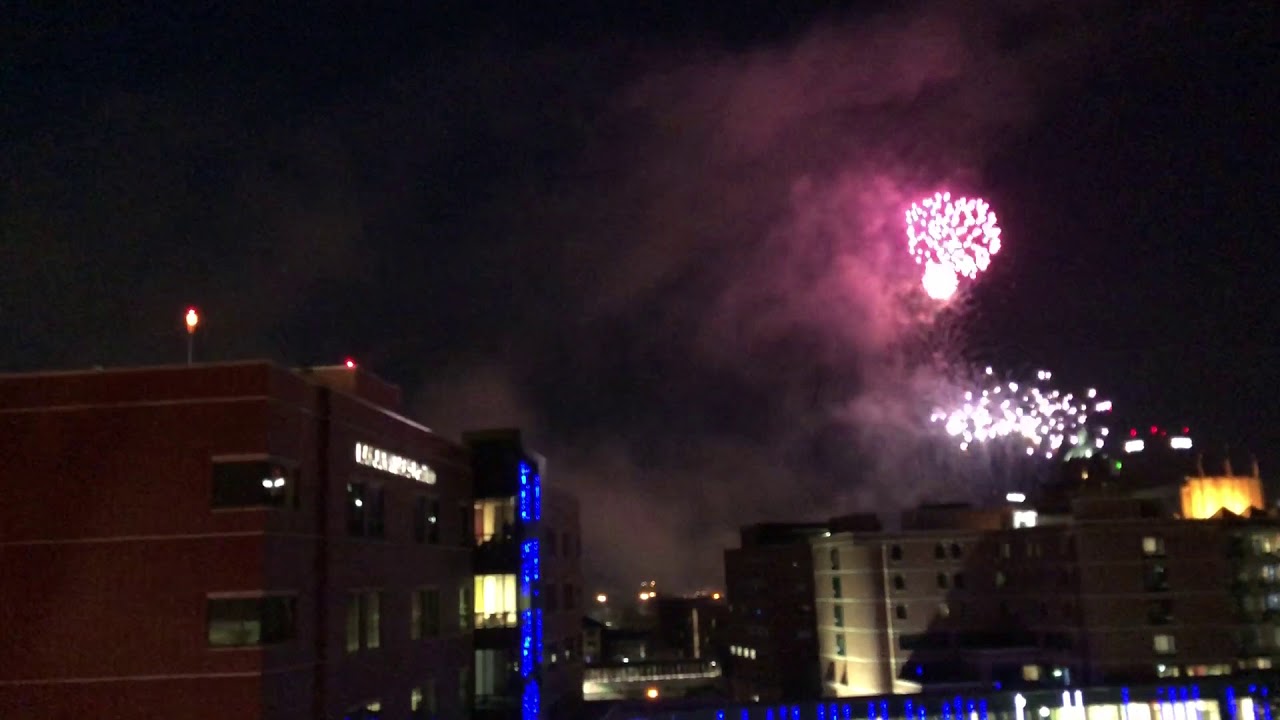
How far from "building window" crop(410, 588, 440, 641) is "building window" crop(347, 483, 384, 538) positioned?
3.19 m

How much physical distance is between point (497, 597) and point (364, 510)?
30.4 feet

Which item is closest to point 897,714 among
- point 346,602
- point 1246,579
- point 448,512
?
point 448,512

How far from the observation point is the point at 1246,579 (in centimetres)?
5988

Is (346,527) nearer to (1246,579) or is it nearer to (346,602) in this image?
(346,602)

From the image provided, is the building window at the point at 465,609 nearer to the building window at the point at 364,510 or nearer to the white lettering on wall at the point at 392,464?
the white lettering on wall at the point at 392,464

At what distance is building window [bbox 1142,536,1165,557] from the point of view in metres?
58.9

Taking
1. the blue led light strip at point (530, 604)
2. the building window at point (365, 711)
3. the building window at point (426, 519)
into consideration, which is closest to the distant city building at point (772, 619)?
the blue led light strip at point (530, 604)

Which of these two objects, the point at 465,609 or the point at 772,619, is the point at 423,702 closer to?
the point at 465,609

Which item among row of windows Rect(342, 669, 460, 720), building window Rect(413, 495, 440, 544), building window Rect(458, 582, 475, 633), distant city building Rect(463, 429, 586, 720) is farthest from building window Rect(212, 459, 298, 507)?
distant city building Rect(463, 429, 586, 720)

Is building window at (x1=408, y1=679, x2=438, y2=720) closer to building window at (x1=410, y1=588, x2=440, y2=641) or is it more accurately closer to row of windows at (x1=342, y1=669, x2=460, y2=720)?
row of windows at (x1=342, y1=669, x2=460, y2=720)

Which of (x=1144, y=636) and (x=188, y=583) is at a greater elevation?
(x=188, y=583)

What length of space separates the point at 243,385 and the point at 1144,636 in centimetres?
5411

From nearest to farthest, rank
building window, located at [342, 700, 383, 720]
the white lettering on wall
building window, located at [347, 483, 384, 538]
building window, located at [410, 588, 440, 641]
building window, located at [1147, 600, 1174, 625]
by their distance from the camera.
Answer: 1. building window, located at [342, 700, 383, 720]
2. building window, located at [347, 483, 384, 538]
3. the white lettering on wall
4. building window, located at [410, 588, 440, 641]
5. building window, located at [1147, 600, 1174, 625]

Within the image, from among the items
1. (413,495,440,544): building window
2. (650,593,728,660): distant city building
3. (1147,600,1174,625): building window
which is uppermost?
(413,495,440,544): building window
